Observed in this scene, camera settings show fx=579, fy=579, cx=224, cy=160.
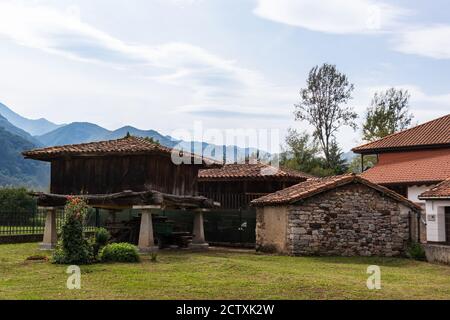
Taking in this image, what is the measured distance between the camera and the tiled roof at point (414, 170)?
2730 centimetres

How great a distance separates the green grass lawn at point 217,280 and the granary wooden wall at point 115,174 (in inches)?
132

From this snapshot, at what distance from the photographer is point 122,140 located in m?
22.2

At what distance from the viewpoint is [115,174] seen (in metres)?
20.6

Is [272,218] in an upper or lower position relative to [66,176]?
lower

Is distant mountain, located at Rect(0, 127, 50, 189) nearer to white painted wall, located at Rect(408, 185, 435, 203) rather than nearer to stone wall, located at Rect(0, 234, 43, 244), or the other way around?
stone wall, located at Rect(0, 234, 43, 244)

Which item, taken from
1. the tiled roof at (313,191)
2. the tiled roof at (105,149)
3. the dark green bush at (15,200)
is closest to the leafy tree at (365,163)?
the dark green bush at (15,200)

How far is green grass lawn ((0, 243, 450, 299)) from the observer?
10.9m

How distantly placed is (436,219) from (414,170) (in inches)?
331

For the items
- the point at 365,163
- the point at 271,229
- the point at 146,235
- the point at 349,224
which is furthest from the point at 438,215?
the point at 365,163

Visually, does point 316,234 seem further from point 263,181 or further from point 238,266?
point 263,181

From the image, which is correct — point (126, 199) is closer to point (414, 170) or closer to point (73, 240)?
point (73, 240)
